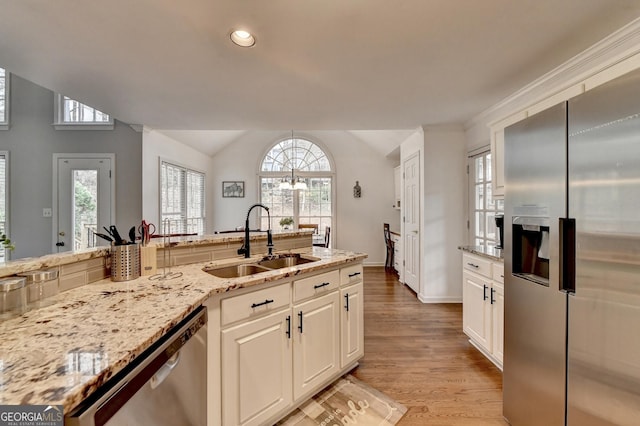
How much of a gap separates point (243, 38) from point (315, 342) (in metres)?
2.08

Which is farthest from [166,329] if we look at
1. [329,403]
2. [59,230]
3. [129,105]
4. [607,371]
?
[59,230]

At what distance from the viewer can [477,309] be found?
234cm

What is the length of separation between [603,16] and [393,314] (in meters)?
3.07

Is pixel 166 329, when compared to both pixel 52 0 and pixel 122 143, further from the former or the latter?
pixel 122 143

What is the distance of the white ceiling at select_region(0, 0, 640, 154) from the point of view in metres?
1.54

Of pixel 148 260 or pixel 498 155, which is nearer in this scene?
pixel 148 260

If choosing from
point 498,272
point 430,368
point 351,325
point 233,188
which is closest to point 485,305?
point 498,272

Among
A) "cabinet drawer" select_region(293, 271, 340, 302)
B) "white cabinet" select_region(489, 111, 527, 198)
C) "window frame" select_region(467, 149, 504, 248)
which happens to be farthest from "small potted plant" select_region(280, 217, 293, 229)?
"white cabinet" select_region(489, 111, 527, 198)

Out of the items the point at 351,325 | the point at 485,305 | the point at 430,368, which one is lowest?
the point at 430,368

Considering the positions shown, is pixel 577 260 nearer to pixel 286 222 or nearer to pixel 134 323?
pixel 134 323

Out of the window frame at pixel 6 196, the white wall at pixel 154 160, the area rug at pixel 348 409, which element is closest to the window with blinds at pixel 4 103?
the window frame at pixel 6 196

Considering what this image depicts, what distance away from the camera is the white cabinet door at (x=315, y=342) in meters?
1.66

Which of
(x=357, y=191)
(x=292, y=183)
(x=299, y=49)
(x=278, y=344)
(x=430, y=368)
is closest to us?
(x=278, y=344)

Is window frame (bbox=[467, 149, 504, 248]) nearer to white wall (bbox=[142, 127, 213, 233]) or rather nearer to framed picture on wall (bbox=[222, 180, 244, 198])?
white wall (bbox=[142, 127, 213, 233])
